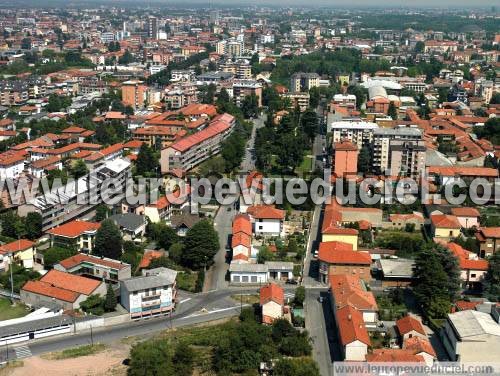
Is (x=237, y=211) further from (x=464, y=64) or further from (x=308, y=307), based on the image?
(x=464, y=64)

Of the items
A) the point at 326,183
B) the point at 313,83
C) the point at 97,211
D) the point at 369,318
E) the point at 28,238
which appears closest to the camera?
the point at 369,318

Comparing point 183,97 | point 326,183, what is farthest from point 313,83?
point 326,183

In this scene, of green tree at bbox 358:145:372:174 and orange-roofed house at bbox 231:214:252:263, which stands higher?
green tree at bbox 358:145:372:174

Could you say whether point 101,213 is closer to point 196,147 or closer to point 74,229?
point 74,229

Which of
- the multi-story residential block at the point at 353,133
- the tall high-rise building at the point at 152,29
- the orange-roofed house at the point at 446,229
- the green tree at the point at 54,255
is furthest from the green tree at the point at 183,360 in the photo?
the tall high-rise building at the point at 152,29

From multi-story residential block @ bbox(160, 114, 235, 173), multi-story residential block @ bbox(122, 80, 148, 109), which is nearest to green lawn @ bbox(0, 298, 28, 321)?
multi-story residential block @ bbox(160, 114, 235, 173)

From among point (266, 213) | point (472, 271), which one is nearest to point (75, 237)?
point (266, 213)

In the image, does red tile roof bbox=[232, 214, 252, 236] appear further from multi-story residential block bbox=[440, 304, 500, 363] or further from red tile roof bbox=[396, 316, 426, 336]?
multi-story residential block bbox=[440, 304, 500, 363]
